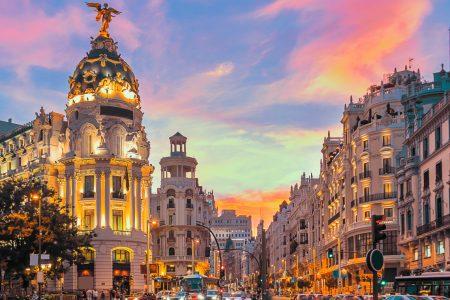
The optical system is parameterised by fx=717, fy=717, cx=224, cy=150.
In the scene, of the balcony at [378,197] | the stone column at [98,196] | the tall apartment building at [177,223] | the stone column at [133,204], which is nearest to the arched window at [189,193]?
the tall apartment building at [177,223]

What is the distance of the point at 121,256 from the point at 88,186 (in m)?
11.2

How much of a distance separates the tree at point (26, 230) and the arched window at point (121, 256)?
3225 cm

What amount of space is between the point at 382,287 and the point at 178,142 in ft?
312

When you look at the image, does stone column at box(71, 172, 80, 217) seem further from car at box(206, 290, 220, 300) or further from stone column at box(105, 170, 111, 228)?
car at box(206, 290, 220, 300)

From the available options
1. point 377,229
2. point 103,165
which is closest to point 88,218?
point 103,165

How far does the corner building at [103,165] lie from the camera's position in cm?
10162

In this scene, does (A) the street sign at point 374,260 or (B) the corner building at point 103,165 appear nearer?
(A) the street sign at point 374,260

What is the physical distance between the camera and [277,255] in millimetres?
196500

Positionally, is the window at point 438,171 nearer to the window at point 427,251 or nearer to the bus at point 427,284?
the window at point 427,251

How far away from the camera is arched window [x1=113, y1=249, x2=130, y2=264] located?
102750mm

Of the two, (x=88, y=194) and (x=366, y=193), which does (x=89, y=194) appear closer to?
(x=88, y=194)

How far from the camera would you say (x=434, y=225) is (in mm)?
57688

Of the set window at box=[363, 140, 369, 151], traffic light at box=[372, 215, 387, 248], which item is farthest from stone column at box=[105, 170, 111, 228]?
traffic light at box=[372, 215, 387, 248]

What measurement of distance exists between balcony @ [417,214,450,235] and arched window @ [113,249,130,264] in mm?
52459
